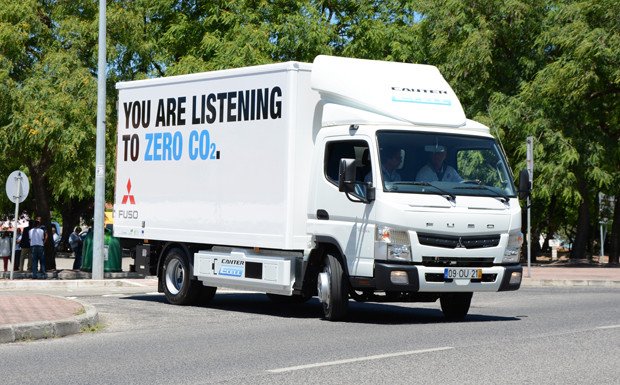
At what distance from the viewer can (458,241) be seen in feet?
43.2

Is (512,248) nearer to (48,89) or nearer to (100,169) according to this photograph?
(100,169)

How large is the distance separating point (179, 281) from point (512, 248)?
5.60m

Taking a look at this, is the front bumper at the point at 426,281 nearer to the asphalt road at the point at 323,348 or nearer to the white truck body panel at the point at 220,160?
the asphalt road at the point at 323,348

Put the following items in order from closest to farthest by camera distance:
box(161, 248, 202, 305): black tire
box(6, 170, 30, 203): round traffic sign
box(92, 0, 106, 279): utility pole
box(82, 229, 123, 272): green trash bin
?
box(161, 248, 202, 305): black tire → box(6, 170, 30, 203): round traffic sign → box(92, 0, 106, 279): utility pole → box(82, 229, 123, 272): green trash bin

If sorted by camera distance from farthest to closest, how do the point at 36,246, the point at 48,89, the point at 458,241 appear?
the point at 48,89 < the point at 36,246 < the point at 458,241

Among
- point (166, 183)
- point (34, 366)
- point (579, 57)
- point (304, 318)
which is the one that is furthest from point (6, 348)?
point (579, 57)

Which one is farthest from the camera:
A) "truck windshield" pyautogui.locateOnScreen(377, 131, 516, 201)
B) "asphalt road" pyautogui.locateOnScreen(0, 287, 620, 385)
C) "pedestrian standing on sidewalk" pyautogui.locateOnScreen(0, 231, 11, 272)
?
"pedestrian standing on sidewalk" pyautogui.locateOnScreen(0, 231, 11, 272)

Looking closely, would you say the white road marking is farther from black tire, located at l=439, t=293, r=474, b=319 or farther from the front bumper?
black tire, located at l=439, t=293, r=474, b=319

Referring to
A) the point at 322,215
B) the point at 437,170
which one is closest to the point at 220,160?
the point at 322,215

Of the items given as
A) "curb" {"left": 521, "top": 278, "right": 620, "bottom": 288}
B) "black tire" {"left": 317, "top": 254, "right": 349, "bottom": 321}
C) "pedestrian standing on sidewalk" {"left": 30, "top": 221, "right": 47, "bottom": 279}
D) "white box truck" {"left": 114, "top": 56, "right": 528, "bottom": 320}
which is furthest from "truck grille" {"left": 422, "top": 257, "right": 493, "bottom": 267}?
"pedestrian standing on sidewalk" {"left": 30, "top": 221, "right": 47, "bottom": 279}

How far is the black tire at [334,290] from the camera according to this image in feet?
44.3

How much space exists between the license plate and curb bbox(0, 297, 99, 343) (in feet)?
14.7

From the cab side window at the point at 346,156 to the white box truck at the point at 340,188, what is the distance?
0.6 inches

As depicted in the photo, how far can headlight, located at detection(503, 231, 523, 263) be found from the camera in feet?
44.8
